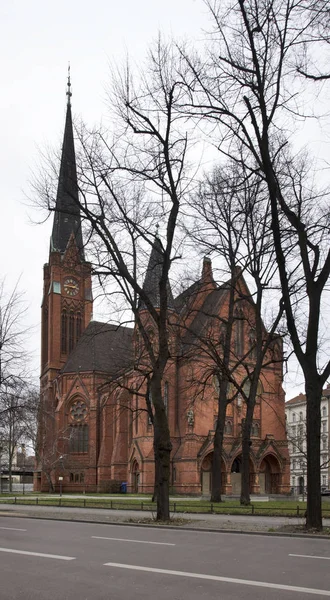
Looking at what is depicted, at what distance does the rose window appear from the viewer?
218 ft

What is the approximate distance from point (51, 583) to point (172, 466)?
47.3m

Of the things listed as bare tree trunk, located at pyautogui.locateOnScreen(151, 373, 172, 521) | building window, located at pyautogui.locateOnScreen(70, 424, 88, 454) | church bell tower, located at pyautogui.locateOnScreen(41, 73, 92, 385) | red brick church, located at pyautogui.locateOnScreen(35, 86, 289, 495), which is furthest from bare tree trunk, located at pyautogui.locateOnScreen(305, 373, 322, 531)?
church bell tower, located at pyautogui.locateOnScreen(41, 73, 92, 385)

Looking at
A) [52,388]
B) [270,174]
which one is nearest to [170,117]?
[270,174]

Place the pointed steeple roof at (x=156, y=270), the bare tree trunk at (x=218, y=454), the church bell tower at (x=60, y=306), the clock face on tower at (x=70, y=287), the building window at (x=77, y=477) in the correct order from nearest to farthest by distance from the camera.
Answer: the pointed steeple roof at (x=156, y=270) → the bare tree trunk at (x=218, y=454) → the building window at (x=77, y=477) → the church bell tower at (x=60, y=306) → the clock face on tower at (x=70, y=287)

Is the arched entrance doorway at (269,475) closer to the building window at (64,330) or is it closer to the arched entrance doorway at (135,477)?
the arched entrance doorway at (135,477)

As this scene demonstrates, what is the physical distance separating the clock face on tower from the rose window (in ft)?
47.0

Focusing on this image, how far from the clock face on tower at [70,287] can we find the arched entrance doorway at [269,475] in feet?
96.9

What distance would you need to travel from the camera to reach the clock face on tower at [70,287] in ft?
249

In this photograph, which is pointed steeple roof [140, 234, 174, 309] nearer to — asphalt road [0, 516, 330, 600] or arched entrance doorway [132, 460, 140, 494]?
asphalt road [0, 516, 330, 600]

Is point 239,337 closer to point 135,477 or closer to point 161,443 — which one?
point 135,477

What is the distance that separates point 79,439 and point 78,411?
2.77 meters

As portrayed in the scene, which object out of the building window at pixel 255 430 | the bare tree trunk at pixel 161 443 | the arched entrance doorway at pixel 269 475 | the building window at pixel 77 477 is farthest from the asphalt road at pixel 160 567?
the building window at pixel 77 477

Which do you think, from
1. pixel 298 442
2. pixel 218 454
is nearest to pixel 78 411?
pixel 298 442

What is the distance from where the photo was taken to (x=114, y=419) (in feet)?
175
